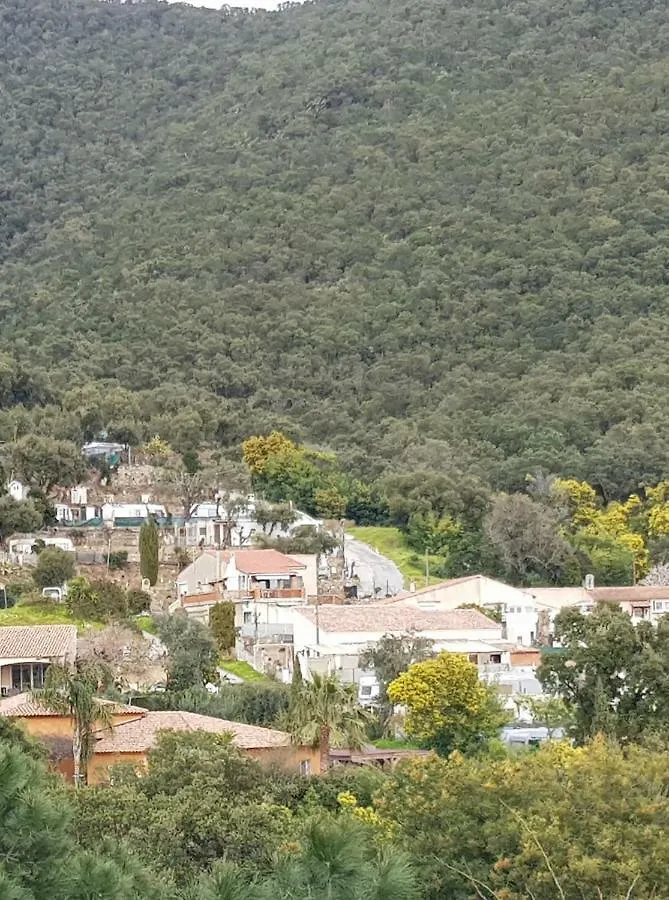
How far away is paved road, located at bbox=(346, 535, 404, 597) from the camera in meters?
52.3

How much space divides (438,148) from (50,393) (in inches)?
1739

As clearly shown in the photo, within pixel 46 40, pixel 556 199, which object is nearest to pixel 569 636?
pixel 556 199

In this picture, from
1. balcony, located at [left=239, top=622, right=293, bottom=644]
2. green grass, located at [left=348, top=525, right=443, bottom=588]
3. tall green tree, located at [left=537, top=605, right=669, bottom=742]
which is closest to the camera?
tall green tree, located at [left=537, top=605, right=669, bottom=742]

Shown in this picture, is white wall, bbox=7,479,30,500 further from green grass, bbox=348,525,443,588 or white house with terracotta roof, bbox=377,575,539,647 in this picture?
green grass, bbox=348,525,443,588

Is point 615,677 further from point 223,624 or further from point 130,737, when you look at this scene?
point 223,624

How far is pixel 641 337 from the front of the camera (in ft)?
268

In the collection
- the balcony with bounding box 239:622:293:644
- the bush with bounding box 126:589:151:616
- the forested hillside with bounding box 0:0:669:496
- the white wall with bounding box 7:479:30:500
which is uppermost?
the forested hillside with bounding box 0:0:669:496

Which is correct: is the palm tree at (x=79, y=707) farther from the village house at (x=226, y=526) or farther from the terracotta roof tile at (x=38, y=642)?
the village house at (x=226, y=526)

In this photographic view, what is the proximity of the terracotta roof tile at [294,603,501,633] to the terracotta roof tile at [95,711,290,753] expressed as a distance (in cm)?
1072

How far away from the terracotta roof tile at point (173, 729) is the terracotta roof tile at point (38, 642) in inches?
168

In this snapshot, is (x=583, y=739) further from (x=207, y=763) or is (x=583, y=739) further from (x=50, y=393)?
(x=50, y=393)

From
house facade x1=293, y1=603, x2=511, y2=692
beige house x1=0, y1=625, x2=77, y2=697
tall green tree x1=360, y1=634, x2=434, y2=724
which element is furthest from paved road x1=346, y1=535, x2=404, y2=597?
beige house x1=0, y1=625, x2=77, y2=697

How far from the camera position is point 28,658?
3450 cm

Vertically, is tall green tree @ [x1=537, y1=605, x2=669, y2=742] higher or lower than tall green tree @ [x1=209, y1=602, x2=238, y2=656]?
lower
